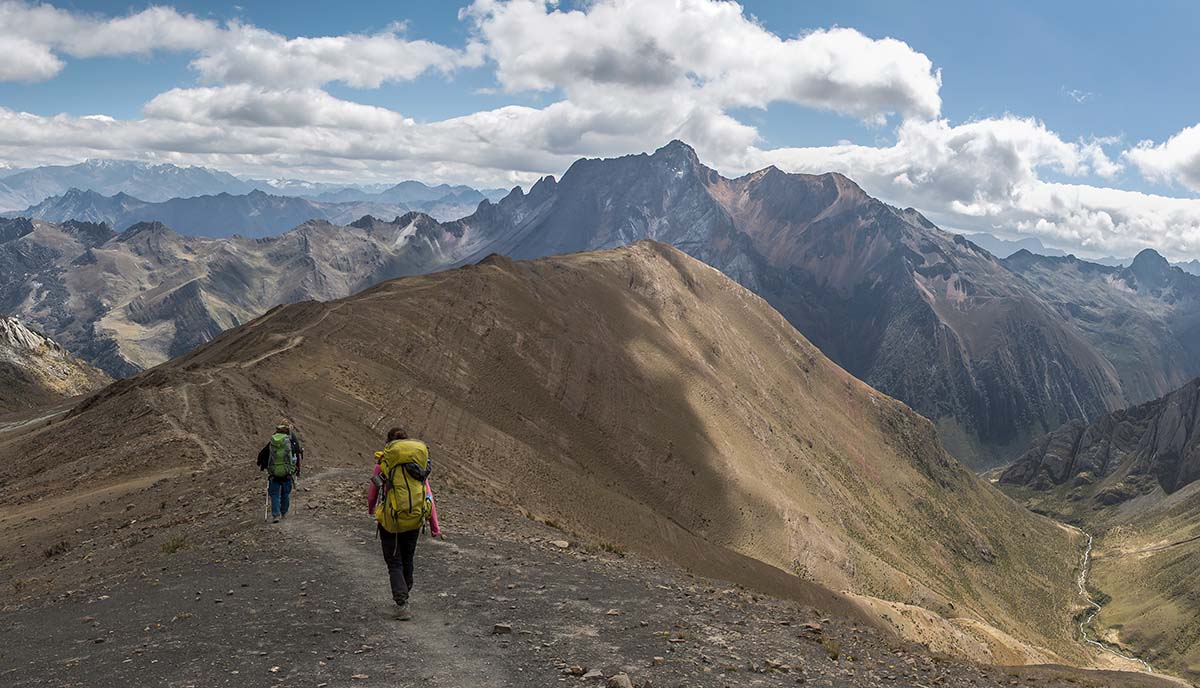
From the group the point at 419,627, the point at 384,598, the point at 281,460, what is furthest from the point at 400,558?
the point at 281,460

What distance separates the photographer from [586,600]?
19953mm

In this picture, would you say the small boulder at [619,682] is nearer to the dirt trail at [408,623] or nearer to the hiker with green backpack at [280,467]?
the dirt trail at [408,623]

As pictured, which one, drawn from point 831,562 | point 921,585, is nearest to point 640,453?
point 831,562

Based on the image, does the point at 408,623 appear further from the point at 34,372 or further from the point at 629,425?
the point at 34,372

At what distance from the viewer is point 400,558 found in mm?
16297

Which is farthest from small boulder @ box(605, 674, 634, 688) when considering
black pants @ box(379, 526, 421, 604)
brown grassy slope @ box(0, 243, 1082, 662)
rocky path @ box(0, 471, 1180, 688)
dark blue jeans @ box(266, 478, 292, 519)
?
brown grassy slope @ box(0, 243, 1082, 662)

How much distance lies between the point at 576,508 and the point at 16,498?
38082 millimetres

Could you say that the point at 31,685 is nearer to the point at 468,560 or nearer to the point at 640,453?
the point at 468,560

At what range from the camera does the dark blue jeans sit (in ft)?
80.3

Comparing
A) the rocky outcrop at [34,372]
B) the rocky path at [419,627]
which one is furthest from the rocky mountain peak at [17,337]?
the rocky path at [419,627]

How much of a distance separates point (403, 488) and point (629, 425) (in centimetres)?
7978

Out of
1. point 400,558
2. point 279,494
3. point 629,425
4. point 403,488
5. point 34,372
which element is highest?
point 403,488

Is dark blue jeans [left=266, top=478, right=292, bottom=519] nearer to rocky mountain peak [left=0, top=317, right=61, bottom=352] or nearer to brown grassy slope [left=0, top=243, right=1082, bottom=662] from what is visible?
brown grassy slope [left=0, top=243, right=1082, bottom=662]

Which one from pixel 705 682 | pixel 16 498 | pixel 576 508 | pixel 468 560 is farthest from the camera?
pixel 576 508
